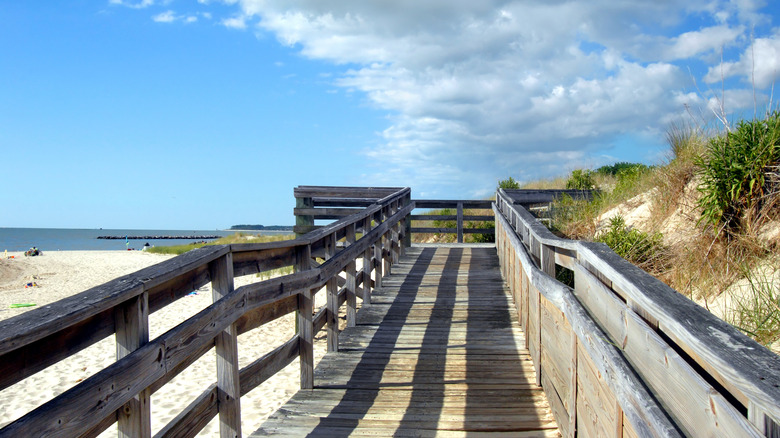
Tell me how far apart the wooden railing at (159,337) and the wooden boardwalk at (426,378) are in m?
0.43

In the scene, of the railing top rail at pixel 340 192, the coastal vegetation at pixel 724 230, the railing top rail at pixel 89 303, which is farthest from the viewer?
the railing top rail at pixel 340 192

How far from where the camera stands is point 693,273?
5.36 meters

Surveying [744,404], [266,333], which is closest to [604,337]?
[744,404]

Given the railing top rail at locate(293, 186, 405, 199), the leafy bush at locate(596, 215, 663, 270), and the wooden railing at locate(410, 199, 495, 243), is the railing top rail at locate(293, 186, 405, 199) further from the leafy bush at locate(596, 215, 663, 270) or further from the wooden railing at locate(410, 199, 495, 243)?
the leafy bush at locate(596, 215, 663, 270)

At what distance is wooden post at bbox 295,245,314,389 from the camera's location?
4.53 m

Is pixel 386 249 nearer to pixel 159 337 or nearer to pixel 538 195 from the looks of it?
pixel 538 195

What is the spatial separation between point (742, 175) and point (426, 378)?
3737 millimetres

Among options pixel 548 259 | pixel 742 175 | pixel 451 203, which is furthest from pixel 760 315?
pixel 451 203

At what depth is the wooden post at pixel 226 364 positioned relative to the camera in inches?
126

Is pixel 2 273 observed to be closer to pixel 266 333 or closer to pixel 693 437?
pixel 266 333

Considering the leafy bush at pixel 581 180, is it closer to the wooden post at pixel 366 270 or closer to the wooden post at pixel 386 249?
the wooden post at pixel 386 249

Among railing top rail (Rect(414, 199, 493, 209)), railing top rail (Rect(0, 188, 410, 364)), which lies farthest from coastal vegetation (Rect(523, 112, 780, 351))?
railing top rail (Rect(414, 199, 493, 209))

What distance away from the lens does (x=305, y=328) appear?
15.1 ft

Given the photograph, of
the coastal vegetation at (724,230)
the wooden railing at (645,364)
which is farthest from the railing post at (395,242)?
the wooden railing at (645,364)
